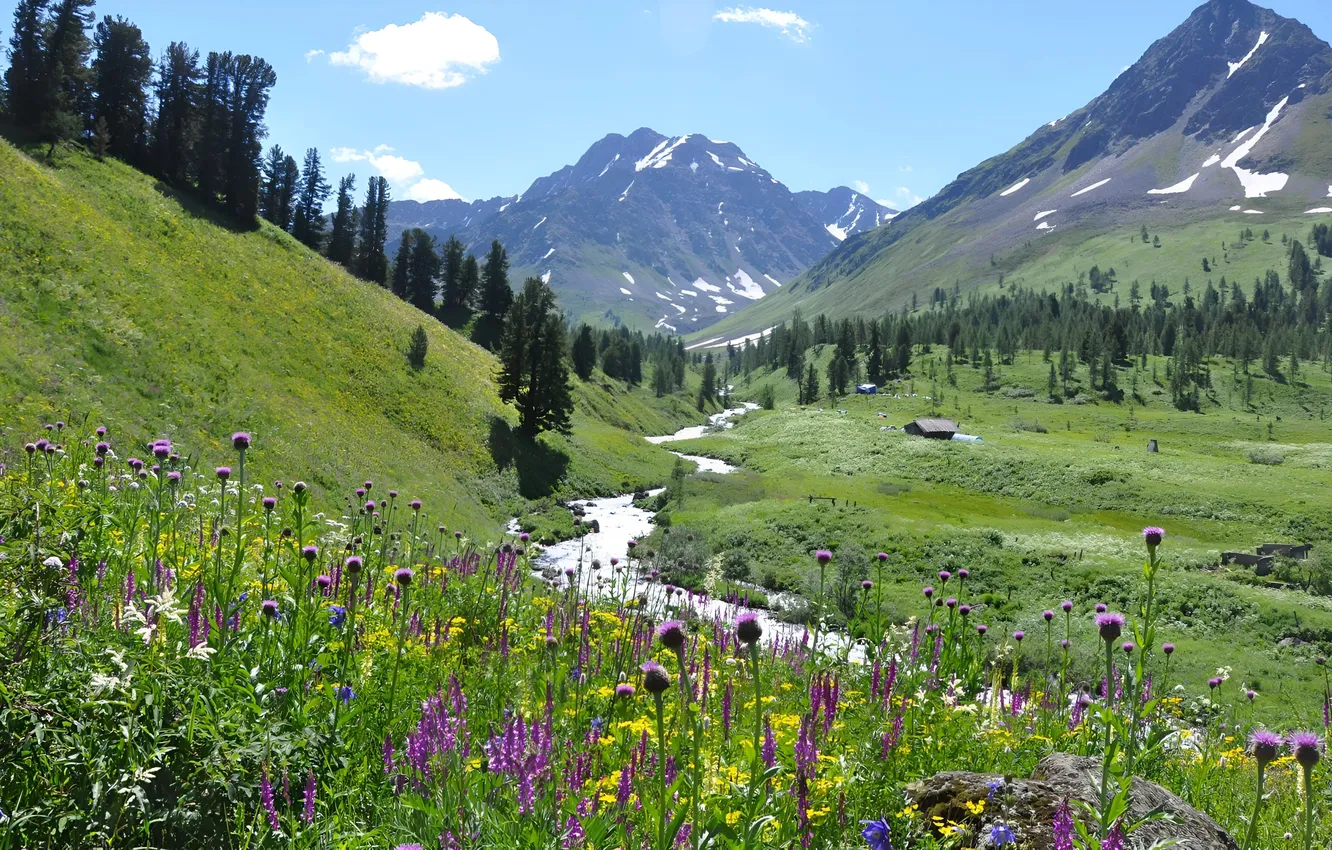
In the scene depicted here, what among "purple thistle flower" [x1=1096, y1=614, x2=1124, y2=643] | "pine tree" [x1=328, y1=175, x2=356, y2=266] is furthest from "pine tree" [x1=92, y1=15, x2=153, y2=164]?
"purple thistle flower" [x1=1096, y1=614, x2=1124, y2=643]

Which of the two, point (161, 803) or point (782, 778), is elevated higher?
point (161, 803)

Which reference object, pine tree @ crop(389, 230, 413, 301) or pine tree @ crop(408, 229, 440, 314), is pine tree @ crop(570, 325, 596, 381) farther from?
pine tree @ crop(389, 230, 413, 301)

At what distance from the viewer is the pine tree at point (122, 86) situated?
60.5 m

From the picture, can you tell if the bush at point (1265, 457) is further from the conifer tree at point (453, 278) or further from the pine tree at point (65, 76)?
the pine tree at point (65, 76)

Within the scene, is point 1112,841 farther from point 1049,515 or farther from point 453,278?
point 453,278

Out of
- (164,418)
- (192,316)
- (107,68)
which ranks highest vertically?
(107,68)

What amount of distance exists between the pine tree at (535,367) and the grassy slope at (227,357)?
1910 millimetres

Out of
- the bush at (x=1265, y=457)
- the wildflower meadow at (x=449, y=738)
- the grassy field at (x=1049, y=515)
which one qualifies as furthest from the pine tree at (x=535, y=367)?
the bush at (x=1265, y=457)

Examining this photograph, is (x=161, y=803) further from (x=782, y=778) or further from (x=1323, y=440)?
(x=1323, y=440)

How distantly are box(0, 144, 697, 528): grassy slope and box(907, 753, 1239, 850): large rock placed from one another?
57.7 ft

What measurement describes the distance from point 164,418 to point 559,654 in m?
27.4

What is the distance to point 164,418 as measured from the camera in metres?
26.4

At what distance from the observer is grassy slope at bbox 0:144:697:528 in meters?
26.2

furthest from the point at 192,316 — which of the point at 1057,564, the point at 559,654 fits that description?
the point at 1057,564
